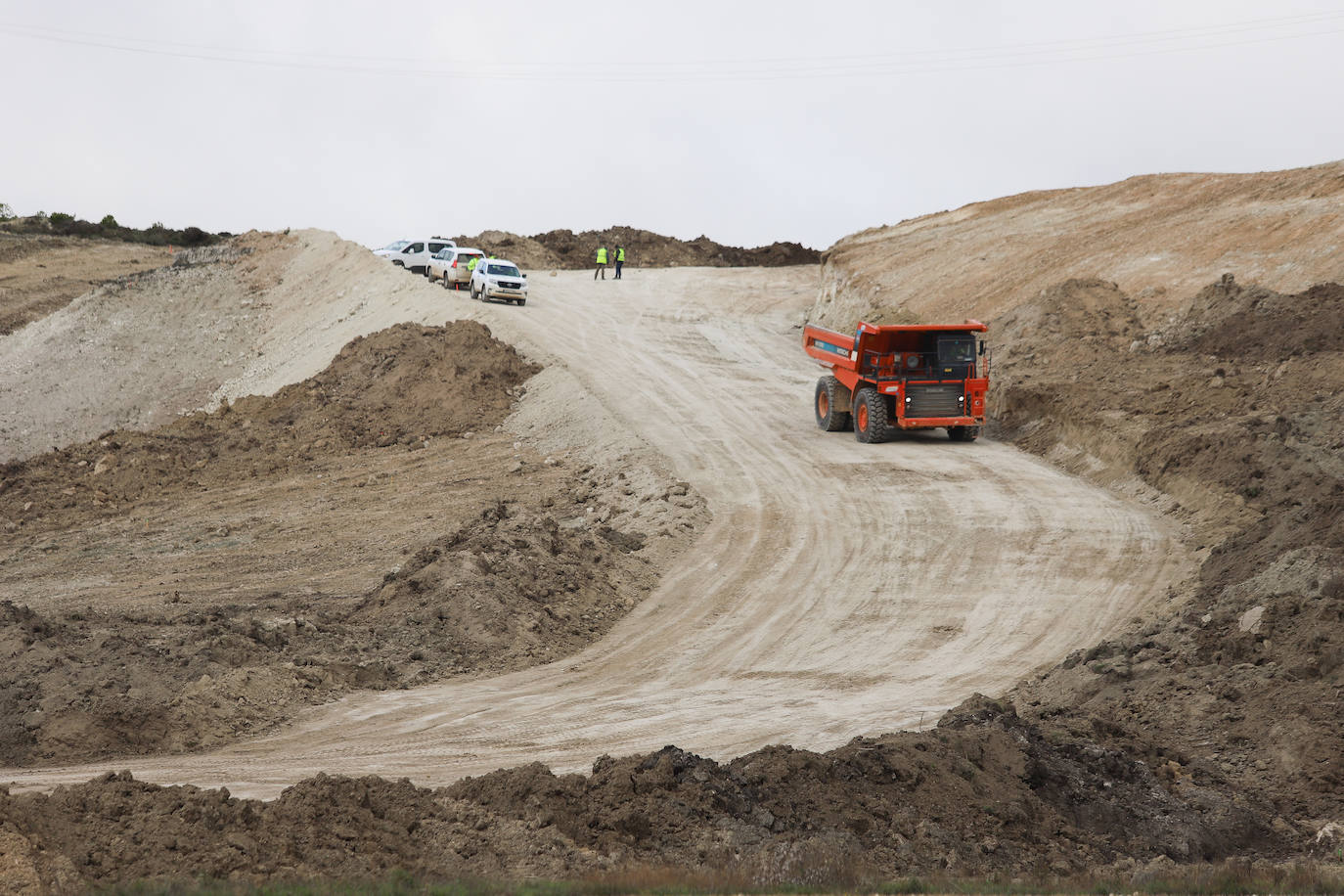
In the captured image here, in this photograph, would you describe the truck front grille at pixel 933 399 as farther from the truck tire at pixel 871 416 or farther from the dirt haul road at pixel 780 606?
the dirt haul road at pixel 780 606

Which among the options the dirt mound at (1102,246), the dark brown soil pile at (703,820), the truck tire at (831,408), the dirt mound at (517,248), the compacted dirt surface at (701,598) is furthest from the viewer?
the dirt mound at (517,248)

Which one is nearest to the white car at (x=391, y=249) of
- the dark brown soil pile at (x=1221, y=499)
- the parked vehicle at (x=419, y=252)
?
the parked vehicle at (x=419, y=252)

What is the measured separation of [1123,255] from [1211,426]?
1438 cm

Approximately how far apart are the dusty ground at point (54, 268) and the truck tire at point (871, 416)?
35779 mm

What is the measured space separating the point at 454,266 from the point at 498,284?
152 inches

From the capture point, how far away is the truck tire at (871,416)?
25.3 m

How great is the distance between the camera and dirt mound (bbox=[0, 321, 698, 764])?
12.3 metres

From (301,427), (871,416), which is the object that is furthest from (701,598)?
(301,427)

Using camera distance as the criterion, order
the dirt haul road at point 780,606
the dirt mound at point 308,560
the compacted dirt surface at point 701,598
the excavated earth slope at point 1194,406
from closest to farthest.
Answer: the compacted dirt surface at point 701,598 → the excavated earth slope at point 1194,406 → the dirt haul road at point 780,606 → the dirt mound at point 308,560

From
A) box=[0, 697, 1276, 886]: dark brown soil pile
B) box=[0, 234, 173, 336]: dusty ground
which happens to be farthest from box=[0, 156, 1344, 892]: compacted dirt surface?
box=[0, 234, 173, 336]: dusty ground

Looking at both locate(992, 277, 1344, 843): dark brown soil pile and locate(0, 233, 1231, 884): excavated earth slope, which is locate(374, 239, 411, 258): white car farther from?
locate(992, 277, 1344, 843): dark brown soil pile

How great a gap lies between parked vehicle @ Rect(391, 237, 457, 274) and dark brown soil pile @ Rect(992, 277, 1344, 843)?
23978 millimetres

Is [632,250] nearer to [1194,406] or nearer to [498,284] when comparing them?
[498,284]

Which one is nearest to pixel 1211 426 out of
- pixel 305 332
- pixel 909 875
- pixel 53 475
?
pixel 909 875
